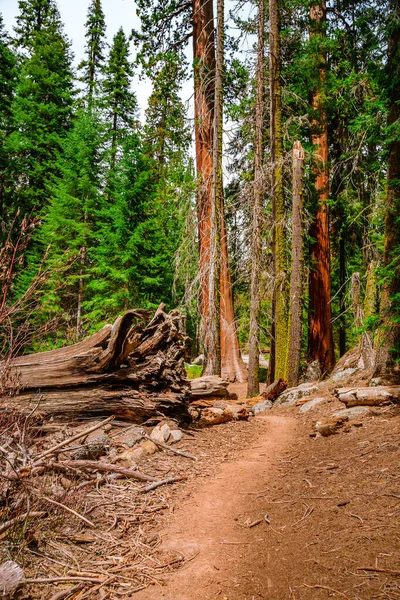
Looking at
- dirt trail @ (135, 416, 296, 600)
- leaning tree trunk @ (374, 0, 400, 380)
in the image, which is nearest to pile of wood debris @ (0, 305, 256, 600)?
dirt trail @ (135, 416, 296, 600)

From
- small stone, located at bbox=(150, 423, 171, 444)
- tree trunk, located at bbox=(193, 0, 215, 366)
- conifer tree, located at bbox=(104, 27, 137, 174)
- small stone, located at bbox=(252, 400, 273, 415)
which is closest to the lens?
small stone, located at bbox=(150, 423, 171, 444)

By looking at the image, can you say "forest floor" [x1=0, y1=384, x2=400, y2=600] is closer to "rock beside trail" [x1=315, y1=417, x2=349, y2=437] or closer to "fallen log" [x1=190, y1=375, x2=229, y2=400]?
"rock beside trail" [x1=315, y1=417, x2=349, y2=437]

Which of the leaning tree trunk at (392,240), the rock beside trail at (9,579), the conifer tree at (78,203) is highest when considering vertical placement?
the conifer tree at (78,203)

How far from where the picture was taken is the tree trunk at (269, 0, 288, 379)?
38.2 ft

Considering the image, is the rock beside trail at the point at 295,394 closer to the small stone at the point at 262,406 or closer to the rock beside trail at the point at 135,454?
the small stone at the point at 262,406

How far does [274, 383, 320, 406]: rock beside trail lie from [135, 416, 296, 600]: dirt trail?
4.81 meters

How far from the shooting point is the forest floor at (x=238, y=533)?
2.33 metres

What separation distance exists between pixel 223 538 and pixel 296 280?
869 cm

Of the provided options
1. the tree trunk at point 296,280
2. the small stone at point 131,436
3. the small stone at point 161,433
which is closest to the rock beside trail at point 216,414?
the small stone at point 161,433

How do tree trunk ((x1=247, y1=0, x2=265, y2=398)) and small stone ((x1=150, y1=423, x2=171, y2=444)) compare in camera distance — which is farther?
tree trunk ((x1=247, y1=0, x2=265, y2=398))

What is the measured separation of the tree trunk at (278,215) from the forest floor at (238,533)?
6.87m

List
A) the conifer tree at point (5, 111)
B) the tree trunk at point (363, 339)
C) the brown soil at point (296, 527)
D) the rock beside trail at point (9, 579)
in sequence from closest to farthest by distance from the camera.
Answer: the rock beside trail at point (9, 579), the brown soil at point (296, 527), the tree trunk at point (363, 339), the conifer tree at point (5, 111)

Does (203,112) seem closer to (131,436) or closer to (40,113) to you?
(131,436)

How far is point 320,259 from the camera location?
42.8ft
